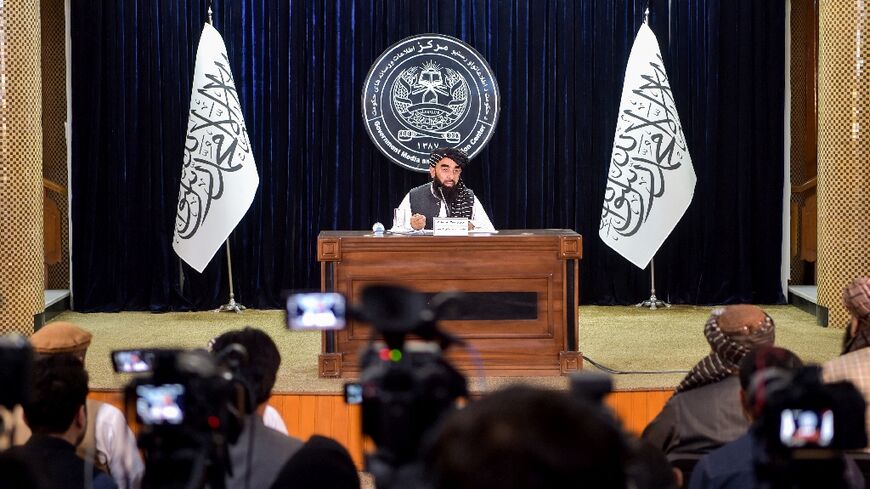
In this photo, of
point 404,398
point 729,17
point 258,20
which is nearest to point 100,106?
point 258,20

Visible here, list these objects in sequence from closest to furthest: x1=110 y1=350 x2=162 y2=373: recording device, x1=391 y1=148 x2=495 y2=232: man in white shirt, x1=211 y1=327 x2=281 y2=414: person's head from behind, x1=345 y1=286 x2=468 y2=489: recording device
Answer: x1=345 y1=286 x2=468 y2=489: recording device < x1=110 y1=350 x2=162 y2=373: recording device < x1=211 y1=327 x2=281 y2=414: person's head from behind < x1=391 y1=148 x2=495 y2=232: man in white shirt

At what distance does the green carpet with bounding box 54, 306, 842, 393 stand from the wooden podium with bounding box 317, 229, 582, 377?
0.48 ft

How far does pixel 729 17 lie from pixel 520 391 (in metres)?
7.91

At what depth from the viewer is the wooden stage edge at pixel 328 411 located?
194 inches

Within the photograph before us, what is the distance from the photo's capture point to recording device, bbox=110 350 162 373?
1778 mm

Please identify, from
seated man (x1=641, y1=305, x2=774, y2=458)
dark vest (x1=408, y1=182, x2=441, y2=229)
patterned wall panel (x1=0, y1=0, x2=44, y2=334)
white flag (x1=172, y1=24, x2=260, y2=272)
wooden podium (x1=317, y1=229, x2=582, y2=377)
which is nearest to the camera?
seated man (x1=641, y1=305, x2=774, y2=458)

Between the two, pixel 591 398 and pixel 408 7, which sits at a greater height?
pixel 408 7

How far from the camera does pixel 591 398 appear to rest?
4.28 ft

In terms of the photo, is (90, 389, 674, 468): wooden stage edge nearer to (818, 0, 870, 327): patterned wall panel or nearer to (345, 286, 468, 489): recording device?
(818, 0, 870, 327): patterned wall panel

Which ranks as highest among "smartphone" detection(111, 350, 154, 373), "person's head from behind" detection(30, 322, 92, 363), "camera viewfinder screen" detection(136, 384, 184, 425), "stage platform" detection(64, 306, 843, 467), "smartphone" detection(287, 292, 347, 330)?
"smartphone" detection(287, 292, 347, 330)

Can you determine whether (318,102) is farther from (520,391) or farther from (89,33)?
(520,391)

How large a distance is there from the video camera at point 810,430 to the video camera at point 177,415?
761 millimetres

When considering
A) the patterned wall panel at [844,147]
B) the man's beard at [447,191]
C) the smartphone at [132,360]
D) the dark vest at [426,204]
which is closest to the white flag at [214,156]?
the dark vest at [426,204]

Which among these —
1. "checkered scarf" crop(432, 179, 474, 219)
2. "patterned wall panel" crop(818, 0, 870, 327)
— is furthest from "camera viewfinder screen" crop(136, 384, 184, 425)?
"patterned wall panel" crop(818, 0, 870, 327)
